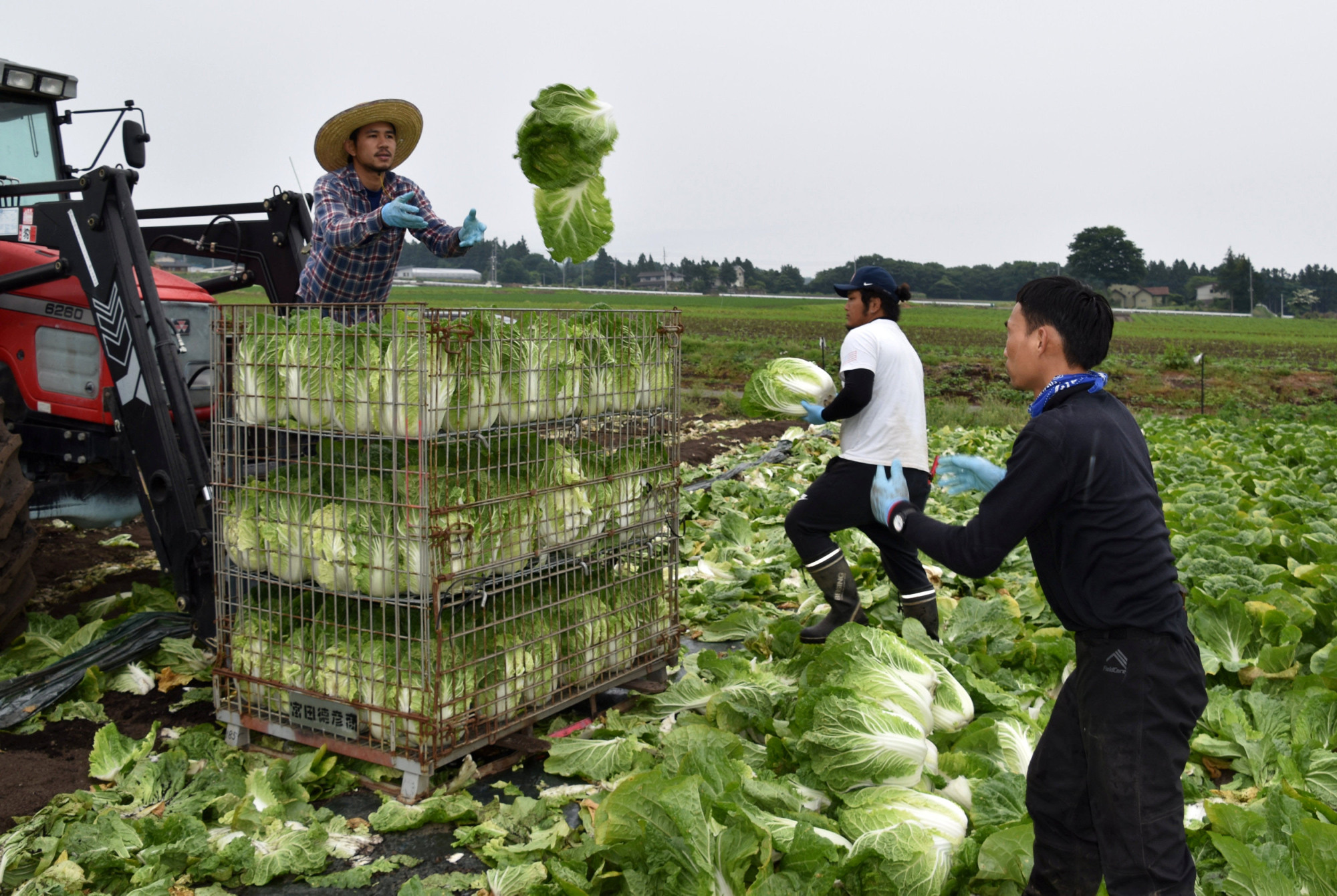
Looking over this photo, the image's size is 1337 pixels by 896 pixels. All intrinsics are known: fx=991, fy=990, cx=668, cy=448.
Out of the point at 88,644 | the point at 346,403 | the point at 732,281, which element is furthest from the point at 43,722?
the point at 732,281

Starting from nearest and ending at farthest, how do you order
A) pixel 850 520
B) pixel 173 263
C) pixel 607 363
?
pixel 607 363 < pixel 850 520 < pixel 173 263

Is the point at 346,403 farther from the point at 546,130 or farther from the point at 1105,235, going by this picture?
the point at 1105,235

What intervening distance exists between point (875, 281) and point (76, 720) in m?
4.40

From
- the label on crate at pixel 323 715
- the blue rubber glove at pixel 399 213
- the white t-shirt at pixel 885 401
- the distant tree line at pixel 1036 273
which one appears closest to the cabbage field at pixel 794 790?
the label on crate at pixel 323 715

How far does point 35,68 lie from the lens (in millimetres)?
6199

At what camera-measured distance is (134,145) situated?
18.1 ft

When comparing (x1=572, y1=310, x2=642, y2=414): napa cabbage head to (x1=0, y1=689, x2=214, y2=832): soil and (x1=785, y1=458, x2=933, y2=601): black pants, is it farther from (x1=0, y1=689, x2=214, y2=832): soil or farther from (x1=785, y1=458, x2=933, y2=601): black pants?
(x1=0, y1=689, x2=214, y2=832): soil

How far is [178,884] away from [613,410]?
8.16 feet

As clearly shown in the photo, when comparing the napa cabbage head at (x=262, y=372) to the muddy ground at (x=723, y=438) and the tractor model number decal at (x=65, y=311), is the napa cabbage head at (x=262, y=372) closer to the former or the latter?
the tractor model number decal at (x=65, y=311)

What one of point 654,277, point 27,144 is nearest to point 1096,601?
point 27,144

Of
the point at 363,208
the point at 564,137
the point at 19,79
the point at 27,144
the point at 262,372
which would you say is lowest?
the point at 262,372

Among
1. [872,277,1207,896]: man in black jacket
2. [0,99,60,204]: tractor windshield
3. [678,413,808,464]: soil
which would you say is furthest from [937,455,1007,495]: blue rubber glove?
[678,413,808,464]: soil

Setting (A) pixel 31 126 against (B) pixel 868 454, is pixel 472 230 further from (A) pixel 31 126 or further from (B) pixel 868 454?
(A) pixel 31 126

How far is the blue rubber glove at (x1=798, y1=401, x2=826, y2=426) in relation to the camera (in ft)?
17.6
